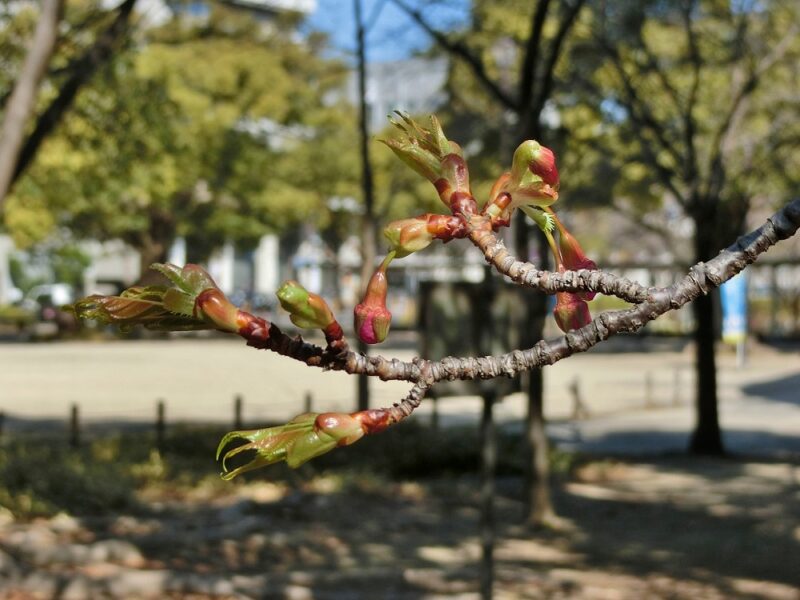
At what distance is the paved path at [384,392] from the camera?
21922 millimetres

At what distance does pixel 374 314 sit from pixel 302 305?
137 mm

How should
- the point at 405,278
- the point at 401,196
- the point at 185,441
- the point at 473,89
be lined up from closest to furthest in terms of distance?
the point at 185,441, the point at 473,89, the point at 401,196, the point at 405,278

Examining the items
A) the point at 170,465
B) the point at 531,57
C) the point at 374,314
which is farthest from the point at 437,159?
the point at 170,465

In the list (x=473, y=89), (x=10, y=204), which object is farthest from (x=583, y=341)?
(x=10, y=204)

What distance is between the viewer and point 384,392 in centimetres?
2581

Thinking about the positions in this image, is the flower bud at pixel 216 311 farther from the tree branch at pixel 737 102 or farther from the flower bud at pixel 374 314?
the tree branch at pixel 737 102

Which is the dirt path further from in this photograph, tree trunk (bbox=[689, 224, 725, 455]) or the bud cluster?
the bud cluster

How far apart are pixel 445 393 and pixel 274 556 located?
3.09 metres

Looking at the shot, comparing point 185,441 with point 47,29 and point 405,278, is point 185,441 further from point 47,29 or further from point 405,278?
point 405,278

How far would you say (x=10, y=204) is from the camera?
43.8m

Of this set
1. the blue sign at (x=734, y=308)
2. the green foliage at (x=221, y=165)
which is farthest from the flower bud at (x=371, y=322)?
the green foliage at (x=221, y=165)

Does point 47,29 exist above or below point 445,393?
above

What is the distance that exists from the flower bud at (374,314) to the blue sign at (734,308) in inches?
1336

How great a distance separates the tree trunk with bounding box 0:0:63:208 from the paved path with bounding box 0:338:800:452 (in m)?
11.4
